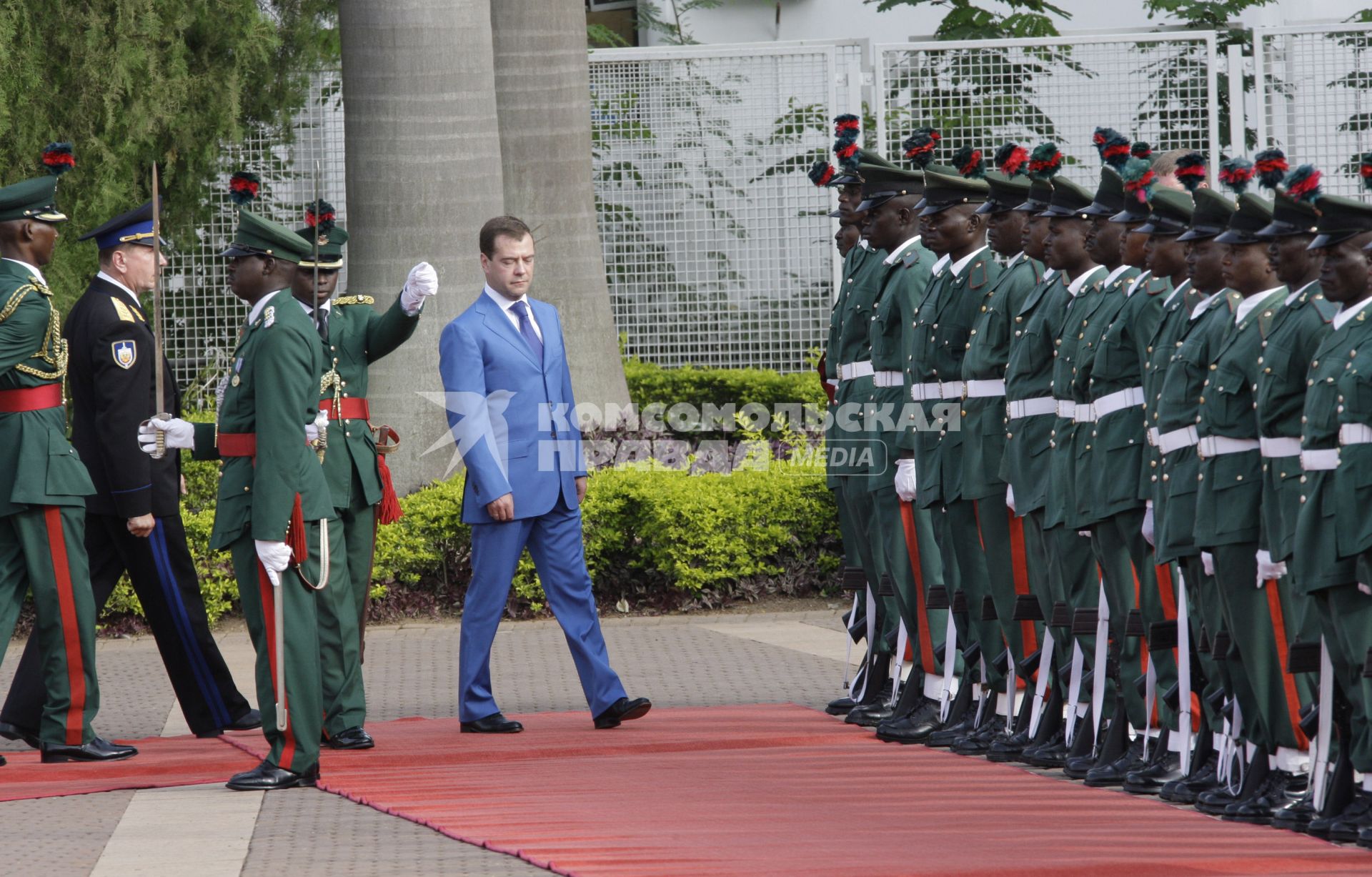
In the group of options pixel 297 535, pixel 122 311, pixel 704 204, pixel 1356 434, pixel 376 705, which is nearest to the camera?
pixel 1356 434

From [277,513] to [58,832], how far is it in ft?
4.26

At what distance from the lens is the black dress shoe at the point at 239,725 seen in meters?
8.31

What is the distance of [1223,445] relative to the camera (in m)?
6.30

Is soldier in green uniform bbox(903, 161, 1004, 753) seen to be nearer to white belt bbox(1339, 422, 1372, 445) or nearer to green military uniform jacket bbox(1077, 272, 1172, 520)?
green military uniform jacket bbox(1077, 272, 1172, 520)

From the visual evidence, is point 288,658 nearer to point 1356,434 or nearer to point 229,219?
point 1356,434

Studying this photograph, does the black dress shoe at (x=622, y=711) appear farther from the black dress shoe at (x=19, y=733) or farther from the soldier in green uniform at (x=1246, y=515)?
the soldier in green uniform at (x=1246, y=515)

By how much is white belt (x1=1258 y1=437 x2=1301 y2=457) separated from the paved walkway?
105 inches

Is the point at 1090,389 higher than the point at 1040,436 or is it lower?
higher

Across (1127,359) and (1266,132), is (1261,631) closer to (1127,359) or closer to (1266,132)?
(1127,359)

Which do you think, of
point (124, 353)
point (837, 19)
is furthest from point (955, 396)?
point (837, 19)

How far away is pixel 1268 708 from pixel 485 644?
3472mm

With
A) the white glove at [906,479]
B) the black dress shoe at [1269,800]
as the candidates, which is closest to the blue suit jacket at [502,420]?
the white glove at [906,479]

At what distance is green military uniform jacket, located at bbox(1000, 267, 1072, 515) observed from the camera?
24.0 feet

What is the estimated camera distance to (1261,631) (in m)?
6.23
